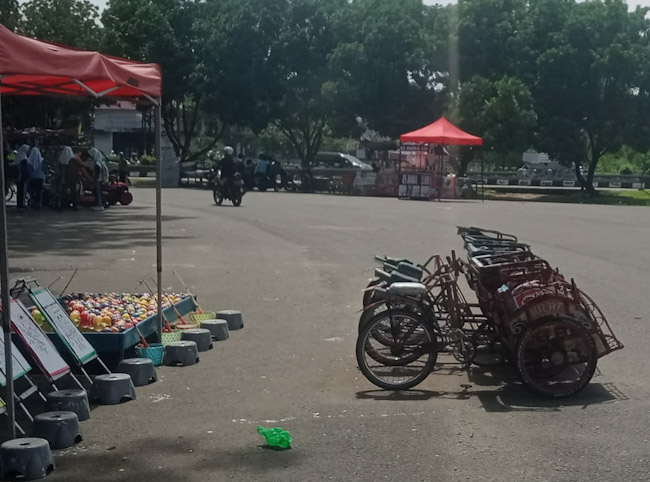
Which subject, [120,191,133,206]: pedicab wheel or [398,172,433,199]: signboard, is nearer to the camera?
[120,191,133,206]: pedicab wheel

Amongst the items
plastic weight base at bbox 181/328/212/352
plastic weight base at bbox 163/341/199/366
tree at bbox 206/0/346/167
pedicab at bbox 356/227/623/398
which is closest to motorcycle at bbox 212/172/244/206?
tree at bbox 206/0/346/167

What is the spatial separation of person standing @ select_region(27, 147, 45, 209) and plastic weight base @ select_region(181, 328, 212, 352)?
709 inches

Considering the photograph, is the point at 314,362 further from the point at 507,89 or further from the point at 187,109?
the point at 187,109

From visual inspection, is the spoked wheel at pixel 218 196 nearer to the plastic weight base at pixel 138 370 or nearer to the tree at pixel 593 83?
the tree at pixel 593 83

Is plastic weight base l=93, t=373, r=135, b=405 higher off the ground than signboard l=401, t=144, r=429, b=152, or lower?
lower

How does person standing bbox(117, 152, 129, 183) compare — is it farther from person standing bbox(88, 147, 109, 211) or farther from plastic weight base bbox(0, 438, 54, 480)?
plastic weight base bbox(0, 438, 54, 480)

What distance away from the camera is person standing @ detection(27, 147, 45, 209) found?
1000 inches

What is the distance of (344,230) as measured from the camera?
21.1 metres

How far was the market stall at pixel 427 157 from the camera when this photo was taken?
118ft

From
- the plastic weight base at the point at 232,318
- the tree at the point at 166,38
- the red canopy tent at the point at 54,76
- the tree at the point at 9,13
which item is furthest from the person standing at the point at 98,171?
the tree at the point at 166,38

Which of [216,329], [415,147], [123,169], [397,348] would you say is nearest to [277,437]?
[397,348]

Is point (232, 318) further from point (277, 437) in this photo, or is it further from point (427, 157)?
point (427, 157)

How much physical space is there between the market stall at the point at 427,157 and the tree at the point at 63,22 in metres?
15.1

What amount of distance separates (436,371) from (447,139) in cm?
2853
